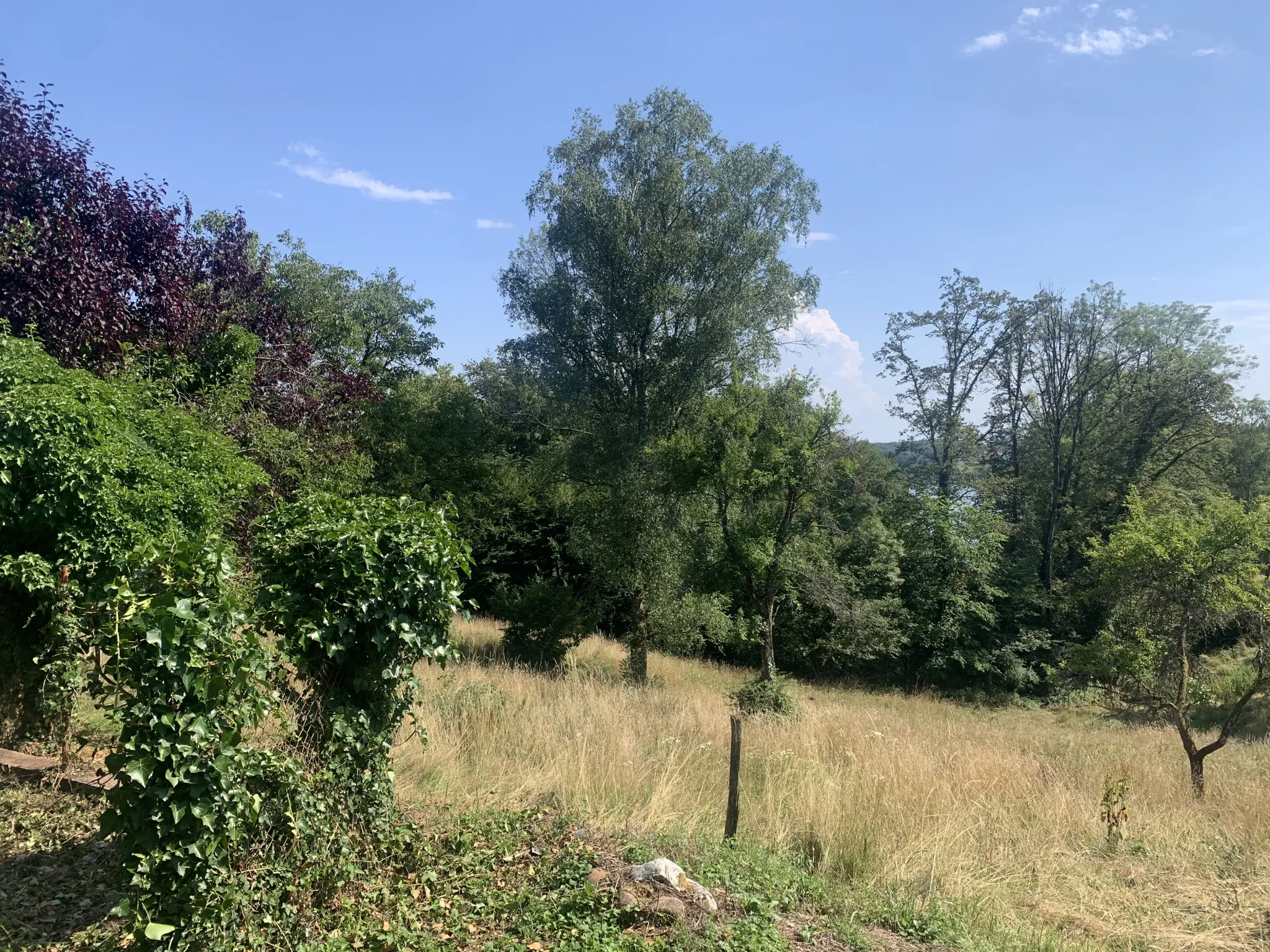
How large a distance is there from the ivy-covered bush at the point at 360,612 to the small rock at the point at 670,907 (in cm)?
160

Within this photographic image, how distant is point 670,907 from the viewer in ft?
12.2

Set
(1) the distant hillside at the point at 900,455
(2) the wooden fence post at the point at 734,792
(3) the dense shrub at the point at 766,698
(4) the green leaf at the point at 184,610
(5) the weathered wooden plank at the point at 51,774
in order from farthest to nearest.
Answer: (1) the distant hillside at the point at 900,455 → (3) the dense shrub at the point at 766,698 → (2) the wooden fence post at the point at 734,792 → (5) the weathered wooden plank at the point at 51,774 → (4) the green leaf at the point at 184,610

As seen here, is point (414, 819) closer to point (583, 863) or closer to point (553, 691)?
point (583, 863)

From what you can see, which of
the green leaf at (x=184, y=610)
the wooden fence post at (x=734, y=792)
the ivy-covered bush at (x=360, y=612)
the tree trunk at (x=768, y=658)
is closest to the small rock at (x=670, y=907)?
the wooden fence post at (x=734, y=792)

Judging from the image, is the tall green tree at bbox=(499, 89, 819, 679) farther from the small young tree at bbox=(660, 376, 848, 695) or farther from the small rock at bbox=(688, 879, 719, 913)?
the small rock at bbox=(688, 879, 719, 913)

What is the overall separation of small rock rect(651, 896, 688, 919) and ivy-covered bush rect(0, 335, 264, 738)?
4.06 meters

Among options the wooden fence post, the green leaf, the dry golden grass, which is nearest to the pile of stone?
the dry golden grass

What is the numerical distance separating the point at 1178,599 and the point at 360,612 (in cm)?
1108

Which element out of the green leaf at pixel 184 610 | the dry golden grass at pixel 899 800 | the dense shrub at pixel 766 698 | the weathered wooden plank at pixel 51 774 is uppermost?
the green leaf at pixel 184 610

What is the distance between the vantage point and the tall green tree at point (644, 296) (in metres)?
16.2

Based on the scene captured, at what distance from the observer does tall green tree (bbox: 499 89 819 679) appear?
1622 centimetres

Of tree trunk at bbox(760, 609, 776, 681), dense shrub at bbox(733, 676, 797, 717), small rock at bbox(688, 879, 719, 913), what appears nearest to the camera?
small rock at bbox(688, 879, 719, 913)

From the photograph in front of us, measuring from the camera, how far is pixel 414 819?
15.9 feet

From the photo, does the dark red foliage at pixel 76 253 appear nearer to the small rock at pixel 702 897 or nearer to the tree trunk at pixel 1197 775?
the small rock at pixel 702 897
